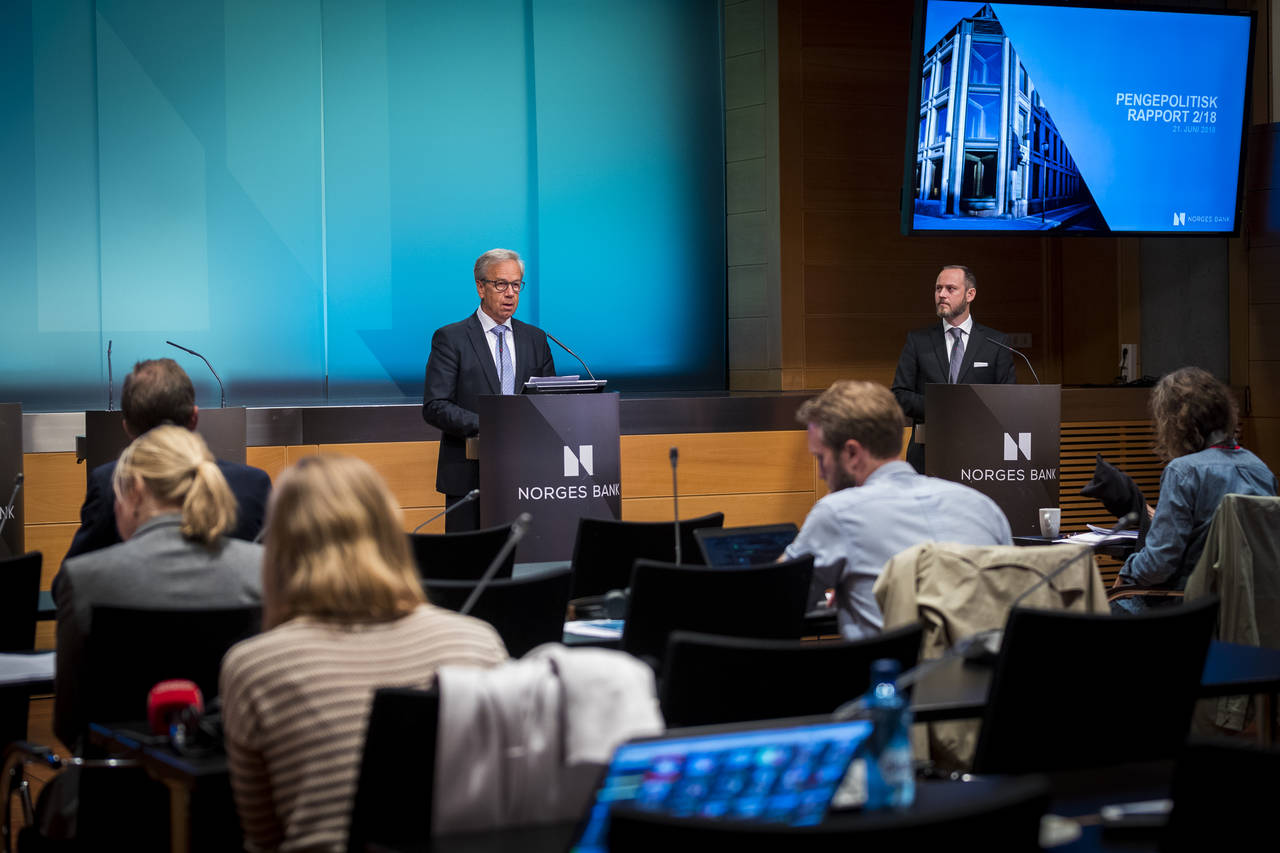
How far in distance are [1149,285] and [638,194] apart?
3.05m

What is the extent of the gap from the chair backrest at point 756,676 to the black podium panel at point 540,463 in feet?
8.98

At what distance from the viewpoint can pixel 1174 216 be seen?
23.1 ft

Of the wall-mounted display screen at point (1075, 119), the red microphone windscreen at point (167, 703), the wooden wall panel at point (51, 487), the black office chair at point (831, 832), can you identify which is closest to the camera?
the black office chair at point (831, 832)

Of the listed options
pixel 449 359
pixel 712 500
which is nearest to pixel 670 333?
pixel 712 500

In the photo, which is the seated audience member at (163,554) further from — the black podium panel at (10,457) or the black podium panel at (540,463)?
the black podium panel at (10,457)

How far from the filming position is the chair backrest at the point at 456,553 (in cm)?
373

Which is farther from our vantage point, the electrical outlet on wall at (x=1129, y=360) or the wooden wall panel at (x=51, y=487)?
the electrical outlet on wall at (x=1129, y=360)

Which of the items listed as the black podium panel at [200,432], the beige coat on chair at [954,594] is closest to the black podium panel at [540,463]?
the black podium panel at [200,432]

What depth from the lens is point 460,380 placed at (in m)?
5.57

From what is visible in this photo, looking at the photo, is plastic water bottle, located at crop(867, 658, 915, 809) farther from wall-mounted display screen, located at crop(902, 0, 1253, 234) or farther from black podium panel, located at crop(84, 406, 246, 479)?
wall-mounted display screen, located at crop(902, 0, 1253, 234)

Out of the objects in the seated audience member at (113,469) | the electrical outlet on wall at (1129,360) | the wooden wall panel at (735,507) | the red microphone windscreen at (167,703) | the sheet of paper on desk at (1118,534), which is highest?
the electrical outlet on wall at (1129,360)

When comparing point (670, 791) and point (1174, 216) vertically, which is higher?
point (1174, 216)

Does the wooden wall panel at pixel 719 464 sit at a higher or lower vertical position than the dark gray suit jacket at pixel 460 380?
lower

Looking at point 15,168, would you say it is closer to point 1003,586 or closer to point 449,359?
point 449,359
